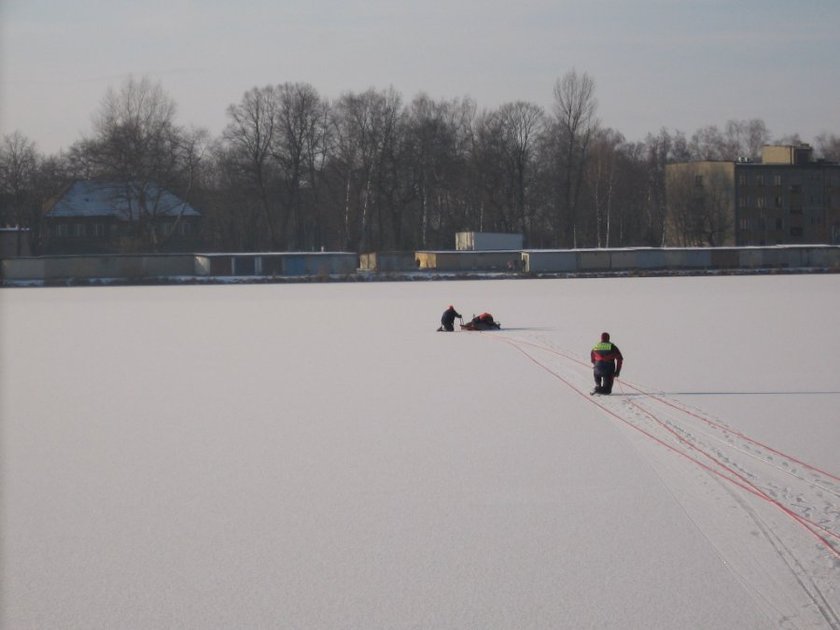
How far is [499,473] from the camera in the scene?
37.1 ft

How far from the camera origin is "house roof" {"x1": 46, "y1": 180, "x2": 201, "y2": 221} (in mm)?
81250

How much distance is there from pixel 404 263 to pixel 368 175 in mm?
9269

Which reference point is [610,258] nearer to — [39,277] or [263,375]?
[39,277]

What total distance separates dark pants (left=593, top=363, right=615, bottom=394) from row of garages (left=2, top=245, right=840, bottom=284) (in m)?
56.8

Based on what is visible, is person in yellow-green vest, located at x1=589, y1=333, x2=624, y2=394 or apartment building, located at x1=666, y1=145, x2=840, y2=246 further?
apartment building, located at x1=666, y1=145, x2=840, y2=246

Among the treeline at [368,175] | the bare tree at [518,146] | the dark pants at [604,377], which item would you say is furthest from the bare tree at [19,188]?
the dark pants at [604,377]

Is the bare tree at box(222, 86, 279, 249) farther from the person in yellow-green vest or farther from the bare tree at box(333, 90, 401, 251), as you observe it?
the person in yellow-green vest

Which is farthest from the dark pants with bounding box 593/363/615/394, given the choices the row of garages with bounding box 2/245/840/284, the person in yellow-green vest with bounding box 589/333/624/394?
the row of garages with bounding box 2/245/840/284

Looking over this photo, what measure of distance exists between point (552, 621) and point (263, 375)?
536 inches

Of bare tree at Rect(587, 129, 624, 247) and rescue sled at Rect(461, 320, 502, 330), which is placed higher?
bare tree at Rect(587, 129, 624, 247)

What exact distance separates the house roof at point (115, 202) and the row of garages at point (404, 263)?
8279mm

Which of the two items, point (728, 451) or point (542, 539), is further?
point (728, 451)

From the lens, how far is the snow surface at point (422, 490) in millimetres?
7547

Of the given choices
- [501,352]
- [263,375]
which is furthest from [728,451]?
[501,352]
